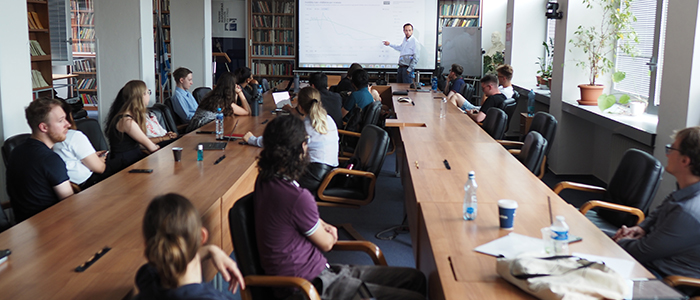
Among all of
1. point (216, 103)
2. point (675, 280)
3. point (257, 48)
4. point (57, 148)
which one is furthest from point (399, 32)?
point (675, 280)

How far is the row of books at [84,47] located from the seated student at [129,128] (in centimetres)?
802

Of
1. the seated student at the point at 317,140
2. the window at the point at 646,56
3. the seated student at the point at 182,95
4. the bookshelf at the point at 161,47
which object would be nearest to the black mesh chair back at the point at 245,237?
the seated student at the point at 317,140

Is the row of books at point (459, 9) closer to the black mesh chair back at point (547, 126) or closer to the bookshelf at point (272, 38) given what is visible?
the bookshelf at point (272, 38)

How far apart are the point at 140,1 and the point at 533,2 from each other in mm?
6282

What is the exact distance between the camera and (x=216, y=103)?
6004 mm

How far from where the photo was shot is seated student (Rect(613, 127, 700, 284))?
101 inches

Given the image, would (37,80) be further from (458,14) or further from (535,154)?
(458,14)

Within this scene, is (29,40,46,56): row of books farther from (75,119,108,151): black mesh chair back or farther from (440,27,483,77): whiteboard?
(440,27,483,77): whiteboard

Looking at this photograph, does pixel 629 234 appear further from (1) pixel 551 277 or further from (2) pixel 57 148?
(2) pixel 57 148

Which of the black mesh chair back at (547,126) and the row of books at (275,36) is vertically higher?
the row of books at (275,36)

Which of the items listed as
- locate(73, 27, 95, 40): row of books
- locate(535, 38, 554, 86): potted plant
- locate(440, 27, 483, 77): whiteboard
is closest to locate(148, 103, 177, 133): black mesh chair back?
locate(535, 38, 554, 86): potted plant

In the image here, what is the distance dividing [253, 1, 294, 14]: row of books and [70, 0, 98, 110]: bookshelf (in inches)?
133

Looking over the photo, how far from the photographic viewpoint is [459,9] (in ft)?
40.9

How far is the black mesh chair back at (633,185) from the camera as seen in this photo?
10.8ft
